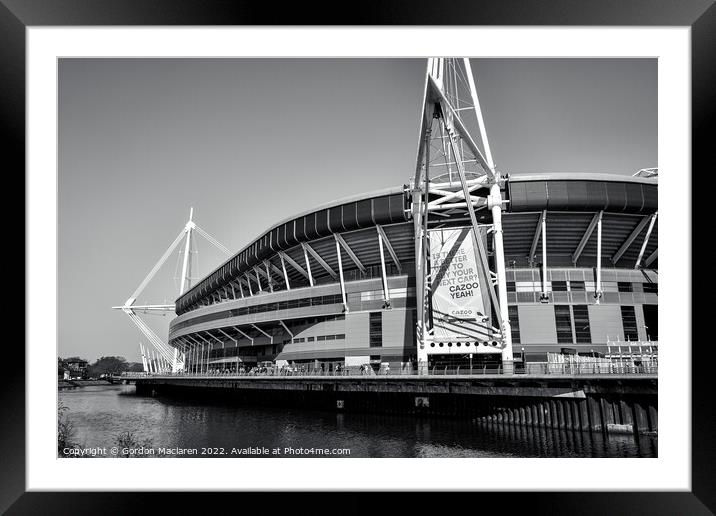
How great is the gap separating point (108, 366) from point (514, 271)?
375 ft

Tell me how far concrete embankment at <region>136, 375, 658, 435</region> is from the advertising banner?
7.52m

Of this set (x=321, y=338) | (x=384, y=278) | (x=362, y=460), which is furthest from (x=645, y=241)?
(x=362, y=460)

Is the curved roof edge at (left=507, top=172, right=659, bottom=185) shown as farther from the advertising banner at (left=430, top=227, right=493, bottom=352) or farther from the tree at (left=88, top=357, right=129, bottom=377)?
the tree at (left=88, top=357, right=129, bottom=377)

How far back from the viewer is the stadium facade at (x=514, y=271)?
52.8 m

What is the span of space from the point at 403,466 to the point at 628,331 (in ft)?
163

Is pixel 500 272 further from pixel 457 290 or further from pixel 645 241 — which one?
pixel 645 241

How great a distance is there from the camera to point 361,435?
34.5 meters

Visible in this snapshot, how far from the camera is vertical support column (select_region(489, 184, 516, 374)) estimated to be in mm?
46688

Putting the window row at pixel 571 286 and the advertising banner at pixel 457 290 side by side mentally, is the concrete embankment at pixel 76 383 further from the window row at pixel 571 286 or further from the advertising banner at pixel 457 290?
the window row at pixel 571 286

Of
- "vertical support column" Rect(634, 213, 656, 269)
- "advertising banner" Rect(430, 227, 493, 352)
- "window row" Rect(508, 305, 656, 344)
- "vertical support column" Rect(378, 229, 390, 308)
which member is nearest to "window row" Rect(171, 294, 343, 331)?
"vertical support column" Rect(378, 229, 390, 308)

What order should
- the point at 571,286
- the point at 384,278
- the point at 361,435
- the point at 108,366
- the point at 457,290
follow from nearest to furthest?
the point at 361,435 → the point at 457,290 → the point at 571,286 → the point at 384,278 → the point at 108,366

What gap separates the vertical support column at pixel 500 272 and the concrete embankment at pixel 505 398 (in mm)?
4293

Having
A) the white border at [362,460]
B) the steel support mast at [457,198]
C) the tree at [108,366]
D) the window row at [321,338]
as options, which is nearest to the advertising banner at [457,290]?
the steel support mast at [457,198]
